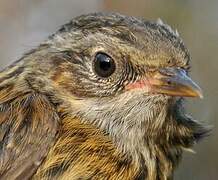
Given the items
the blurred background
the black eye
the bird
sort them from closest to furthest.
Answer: the bird
the black eye
the blurred background

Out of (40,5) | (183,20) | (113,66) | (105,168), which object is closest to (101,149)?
(105,168)

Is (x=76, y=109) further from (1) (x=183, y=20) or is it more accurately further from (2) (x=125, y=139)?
(1) (x=183, y=20)

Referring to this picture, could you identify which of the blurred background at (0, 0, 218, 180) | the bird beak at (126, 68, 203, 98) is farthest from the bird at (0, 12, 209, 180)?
the blurred background at (0, 0, 218, 180)

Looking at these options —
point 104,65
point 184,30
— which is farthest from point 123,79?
point 184,30

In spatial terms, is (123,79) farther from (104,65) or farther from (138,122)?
(138,122)

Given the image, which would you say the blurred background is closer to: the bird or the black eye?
the bird

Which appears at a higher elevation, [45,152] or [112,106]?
[112,106]
